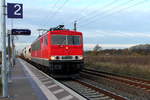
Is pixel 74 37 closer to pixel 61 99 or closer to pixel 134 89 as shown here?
pixel 134 89

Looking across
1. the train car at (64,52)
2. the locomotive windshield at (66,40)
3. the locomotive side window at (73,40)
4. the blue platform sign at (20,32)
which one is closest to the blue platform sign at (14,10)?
the blue platform sign at (20,32)

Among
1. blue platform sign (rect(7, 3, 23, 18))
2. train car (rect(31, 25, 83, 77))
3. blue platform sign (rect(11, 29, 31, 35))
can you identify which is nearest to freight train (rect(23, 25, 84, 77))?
train car (rect(31, 25, 83, 77))

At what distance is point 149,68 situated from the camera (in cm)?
2273

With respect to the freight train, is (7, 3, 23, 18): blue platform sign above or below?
above

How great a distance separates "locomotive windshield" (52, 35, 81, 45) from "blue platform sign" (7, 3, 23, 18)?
24.2 ft

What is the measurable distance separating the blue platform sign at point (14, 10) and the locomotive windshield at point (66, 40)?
7.37m

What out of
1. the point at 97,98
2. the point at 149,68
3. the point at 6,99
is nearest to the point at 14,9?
the point at 6,99

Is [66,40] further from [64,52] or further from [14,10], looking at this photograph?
[14,10]

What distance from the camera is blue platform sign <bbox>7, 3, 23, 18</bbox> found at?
30.9 feet

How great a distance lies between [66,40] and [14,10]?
7.96m

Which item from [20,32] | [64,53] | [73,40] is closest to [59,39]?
[73,40]

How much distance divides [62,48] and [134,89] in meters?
5.87

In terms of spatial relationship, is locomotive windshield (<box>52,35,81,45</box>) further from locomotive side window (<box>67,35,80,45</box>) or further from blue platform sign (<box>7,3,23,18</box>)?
blue platform sign (<box>7,3,23,18</box>)

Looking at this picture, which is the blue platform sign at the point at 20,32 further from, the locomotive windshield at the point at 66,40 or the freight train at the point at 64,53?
the locomotive windshield at the point at 66,40
